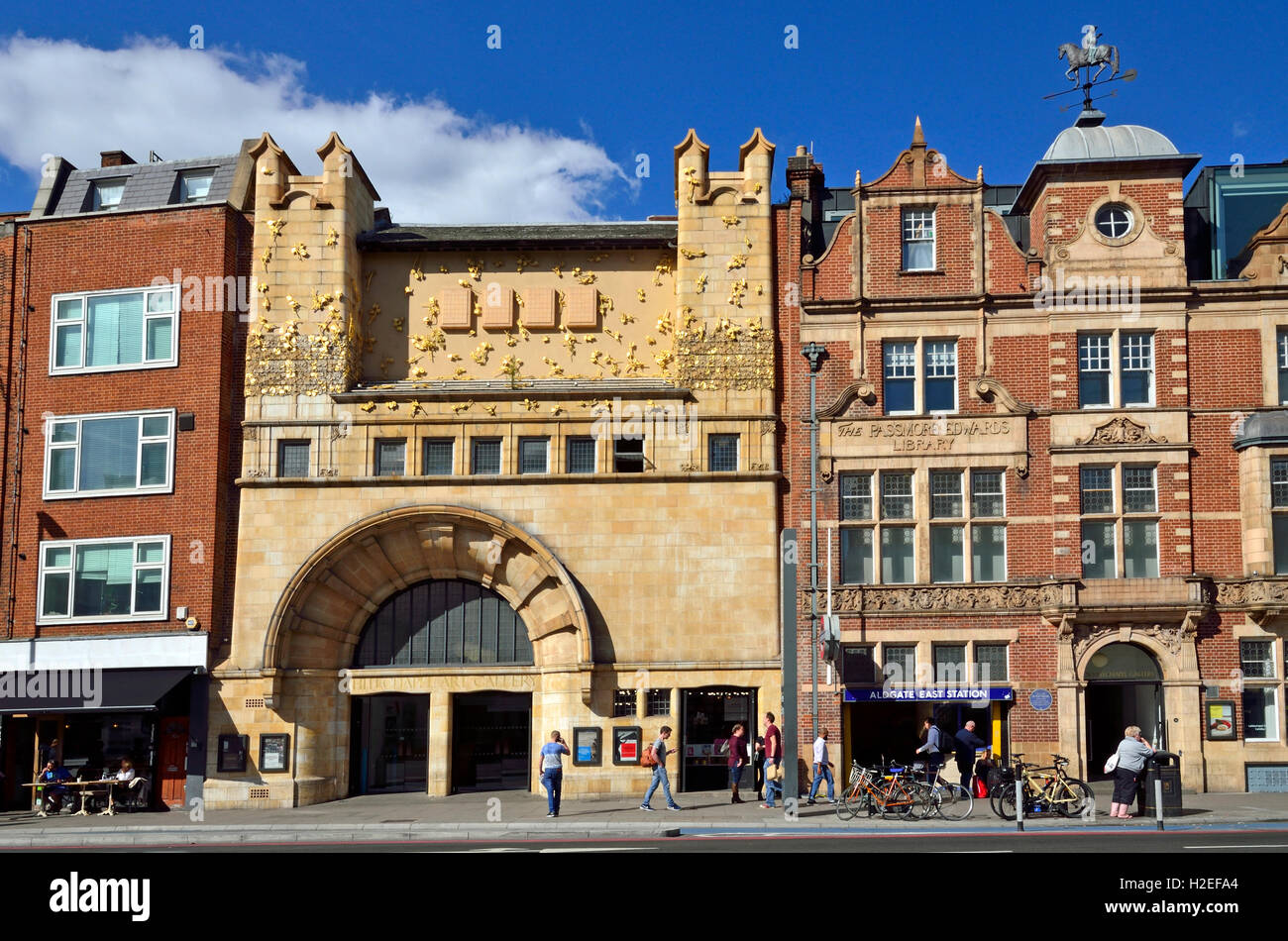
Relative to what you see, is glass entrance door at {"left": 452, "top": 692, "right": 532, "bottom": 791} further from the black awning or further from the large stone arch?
the black awning

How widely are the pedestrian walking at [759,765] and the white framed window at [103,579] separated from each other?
1459 centimetres

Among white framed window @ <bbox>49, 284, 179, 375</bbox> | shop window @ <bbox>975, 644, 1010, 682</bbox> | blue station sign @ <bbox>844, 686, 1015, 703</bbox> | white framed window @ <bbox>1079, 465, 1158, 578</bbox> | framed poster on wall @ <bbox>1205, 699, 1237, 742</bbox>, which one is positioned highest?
white framed window @ <bbox>49, 284, 179, 375</bbox>

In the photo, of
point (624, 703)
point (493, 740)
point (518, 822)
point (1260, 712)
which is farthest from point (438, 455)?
point (1260, 712)

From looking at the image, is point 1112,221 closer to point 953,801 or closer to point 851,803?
point 953,801

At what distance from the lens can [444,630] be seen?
30.0 m

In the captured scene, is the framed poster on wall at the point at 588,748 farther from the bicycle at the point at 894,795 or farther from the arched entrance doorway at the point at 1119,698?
the arched entrance doorway at the point at 1119,698

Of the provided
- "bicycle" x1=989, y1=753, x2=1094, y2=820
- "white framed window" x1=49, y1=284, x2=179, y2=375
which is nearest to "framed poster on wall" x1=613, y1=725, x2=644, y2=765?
"bicycle" x1=989, y1=753, x2=1094, y2=820

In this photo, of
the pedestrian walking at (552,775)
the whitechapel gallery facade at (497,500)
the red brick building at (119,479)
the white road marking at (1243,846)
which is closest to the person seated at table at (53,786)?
the red brick building at (119,479)

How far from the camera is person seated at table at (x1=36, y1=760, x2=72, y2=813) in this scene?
2855 centimetres

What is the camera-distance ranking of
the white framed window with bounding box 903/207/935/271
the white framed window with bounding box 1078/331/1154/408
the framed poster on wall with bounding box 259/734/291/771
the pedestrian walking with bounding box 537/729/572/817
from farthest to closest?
the white framed window with bounding box 903/207/935/271, the white framed window with bounding box 1078/331/1154/408, the framed poster on wall with bounding box 259/734/291/771, the pedestrian walking with bounding box 537/729/572/817

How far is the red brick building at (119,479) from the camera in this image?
29.1 meters

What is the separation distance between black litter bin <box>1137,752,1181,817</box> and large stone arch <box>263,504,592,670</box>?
40.1ft

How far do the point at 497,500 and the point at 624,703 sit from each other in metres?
5.75
